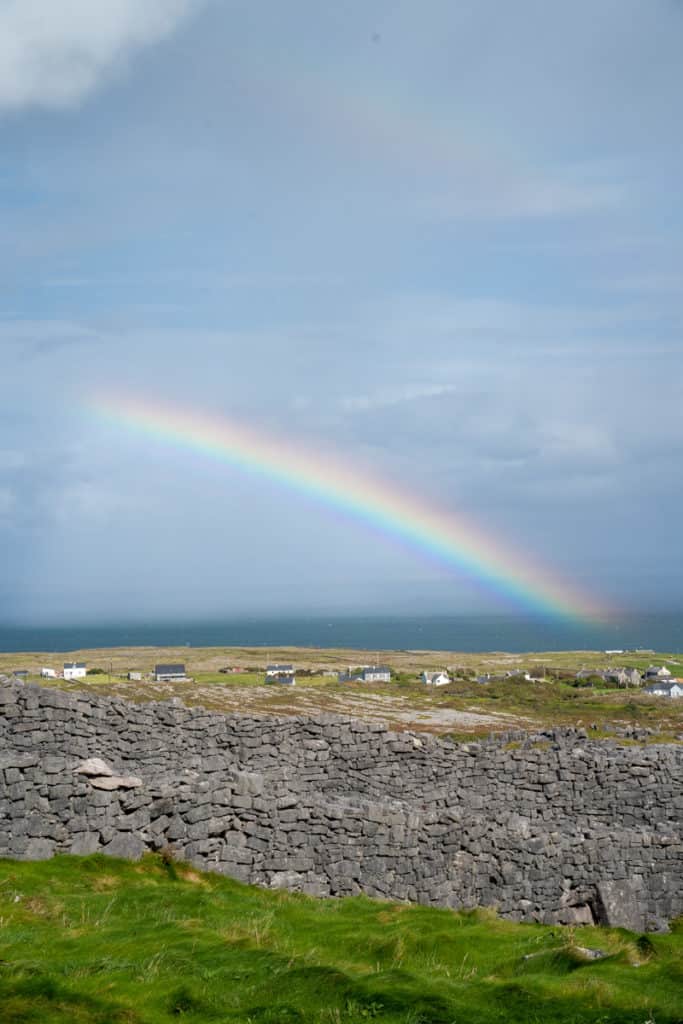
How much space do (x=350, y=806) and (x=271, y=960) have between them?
8318mm

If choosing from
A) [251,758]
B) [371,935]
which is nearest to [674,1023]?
[371,935]

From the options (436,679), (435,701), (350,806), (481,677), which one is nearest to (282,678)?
(436,679)

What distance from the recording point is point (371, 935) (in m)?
12.7

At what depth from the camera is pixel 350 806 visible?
1792 centimetres

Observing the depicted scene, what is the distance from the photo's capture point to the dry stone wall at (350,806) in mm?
15750

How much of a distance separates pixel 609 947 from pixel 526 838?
13.8 feet

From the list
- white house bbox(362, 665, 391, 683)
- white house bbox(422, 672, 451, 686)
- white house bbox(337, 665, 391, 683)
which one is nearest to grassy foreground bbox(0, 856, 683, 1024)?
white house bbox(422, 672, 451, 686)

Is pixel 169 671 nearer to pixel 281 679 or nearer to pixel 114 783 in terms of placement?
pixel 281 679

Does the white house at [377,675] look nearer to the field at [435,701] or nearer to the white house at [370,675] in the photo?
the white house at [370,675]

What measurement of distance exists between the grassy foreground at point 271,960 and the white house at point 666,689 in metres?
80.0

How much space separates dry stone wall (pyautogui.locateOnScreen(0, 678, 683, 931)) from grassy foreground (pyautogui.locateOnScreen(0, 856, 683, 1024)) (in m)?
0.92

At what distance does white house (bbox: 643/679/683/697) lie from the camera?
90.4m

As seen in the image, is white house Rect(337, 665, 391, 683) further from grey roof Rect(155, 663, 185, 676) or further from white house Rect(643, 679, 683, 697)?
white house Rect(643, 679, 683, 697)

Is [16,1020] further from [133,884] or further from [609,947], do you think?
[609,947]
